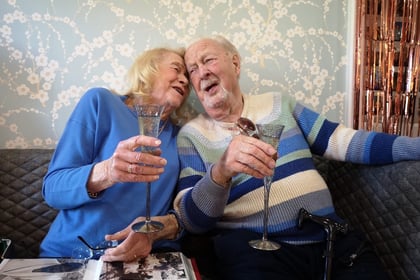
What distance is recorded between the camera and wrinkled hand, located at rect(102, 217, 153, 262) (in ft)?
3.33

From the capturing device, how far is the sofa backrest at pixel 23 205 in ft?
4.87

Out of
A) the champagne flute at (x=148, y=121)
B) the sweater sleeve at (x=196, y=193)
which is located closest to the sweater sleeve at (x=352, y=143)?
the sweater sleeve at (x=196, y=193)

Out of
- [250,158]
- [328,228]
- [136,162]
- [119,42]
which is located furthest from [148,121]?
[119,42]

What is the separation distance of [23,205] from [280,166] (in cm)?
97

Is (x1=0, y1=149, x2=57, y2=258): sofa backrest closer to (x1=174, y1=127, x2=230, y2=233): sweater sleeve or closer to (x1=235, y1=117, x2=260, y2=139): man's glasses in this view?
(x1=174, y1=127, x2=230, y2=233): sweater sleeve

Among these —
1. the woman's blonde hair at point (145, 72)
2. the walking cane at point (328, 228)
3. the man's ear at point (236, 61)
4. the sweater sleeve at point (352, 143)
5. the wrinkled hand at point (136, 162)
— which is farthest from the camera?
the man's ear at point (236, 61)

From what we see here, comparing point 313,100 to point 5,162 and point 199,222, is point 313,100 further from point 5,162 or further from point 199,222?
point 5,162

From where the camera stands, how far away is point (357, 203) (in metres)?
1.40

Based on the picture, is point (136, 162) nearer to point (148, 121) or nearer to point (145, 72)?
point (148, 121)

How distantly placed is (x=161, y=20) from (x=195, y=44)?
26 centimetres

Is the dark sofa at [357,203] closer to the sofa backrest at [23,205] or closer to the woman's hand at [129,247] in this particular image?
the sofa backrest at [23,205]

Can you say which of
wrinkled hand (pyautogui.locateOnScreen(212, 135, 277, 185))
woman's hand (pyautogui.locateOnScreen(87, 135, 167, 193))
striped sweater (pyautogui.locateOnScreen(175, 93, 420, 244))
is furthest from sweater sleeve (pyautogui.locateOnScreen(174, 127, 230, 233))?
woman's hand (pyautogui.locateOnScreen(87, 135, 167, 193))

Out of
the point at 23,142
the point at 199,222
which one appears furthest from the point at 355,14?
the point at 23,142

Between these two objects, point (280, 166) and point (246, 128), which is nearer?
point (246, 128)
